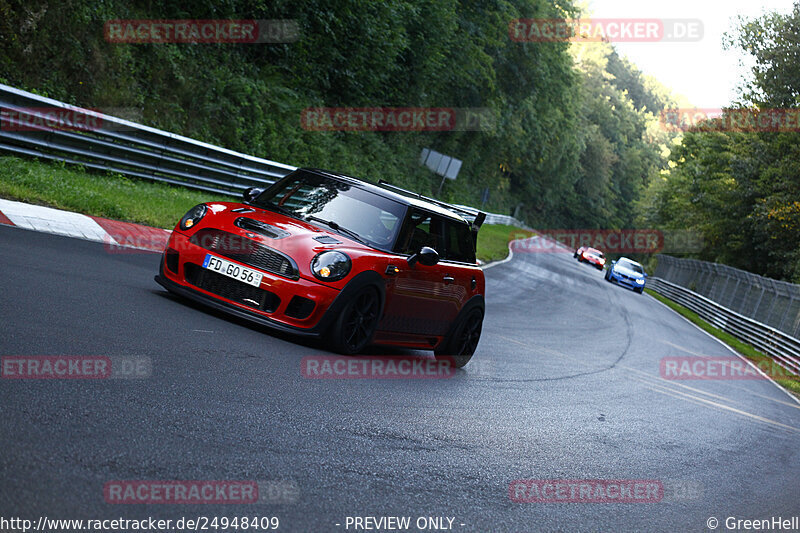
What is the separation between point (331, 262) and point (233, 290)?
0.88 meters

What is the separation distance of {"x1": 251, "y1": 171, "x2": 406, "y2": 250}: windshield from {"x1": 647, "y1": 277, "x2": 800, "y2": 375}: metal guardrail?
17.8 m

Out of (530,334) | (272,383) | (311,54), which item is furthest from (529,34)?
(272,383)

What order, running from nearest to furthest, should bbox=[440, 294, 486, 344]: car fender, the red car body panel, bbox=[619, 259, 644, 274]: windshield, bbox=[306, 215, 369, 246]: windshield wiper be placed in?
the red car body panel, bbox=[306, 215, 369, 246]: windshield wiper, bbox=[440, 294, 486, 344]: car fender, bbox=[619, 259, 644, 274]: windshield

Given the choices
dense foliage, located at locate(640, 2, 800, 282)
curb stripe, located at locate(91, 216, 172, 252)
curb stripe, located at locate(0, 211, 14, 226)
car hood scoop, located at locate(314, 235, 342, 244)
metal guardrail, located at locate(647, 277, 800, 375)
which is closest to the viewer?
car hood scoop, located at locate(314, 235, 342, 244)

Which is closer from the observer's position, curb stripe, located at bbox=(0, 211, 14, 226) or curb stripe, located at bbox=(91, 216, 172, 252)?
curb stripe, located at bbox=(0, 211, 14, 226)

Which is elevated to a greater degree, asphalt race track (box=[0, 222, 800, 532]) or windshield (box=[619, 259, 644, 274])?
asphalt race track (box=[0, 222, 800, 532])

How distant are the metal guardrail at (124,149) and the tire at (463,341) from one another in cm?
750

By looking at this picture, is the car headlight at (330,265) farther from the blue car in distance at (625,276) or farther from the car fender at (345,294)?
the blue car in distance at (625,276)

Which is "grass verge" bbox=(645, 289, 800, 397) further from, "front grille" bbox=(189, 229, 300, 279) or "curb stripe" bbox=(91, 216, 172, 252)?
"front grille" bbox=(189, 229, 300, 279)

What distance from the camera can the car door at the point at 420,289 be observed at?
8391mm

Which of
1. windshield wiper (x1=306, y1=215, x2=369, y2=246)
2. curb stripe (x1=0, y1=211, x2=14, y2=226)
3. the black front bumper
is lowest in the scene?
curb stripe (x1=0, y1=211, x2=14, y2=226)

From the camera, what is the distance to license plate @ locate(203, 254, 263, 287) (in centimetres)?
759

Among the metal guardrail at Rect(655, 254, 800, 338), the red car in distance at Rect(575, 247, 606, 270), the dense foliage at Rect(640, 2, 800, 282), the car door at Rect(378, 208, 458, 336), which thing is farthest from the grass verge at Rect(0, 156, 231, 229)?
the red car in distance at Rect(575, 247, 606, 270)

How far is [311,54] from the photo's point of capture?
31156 mm
